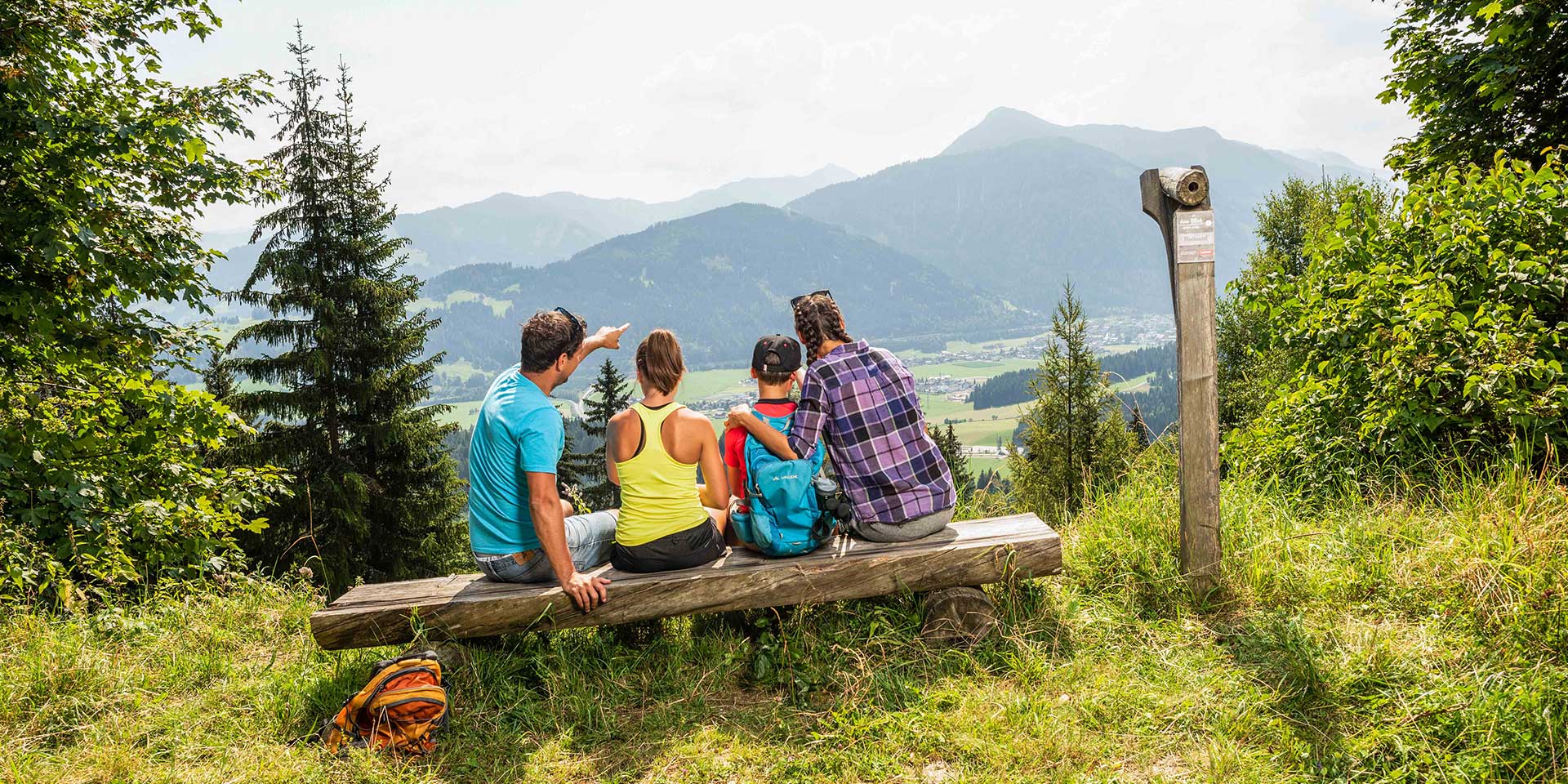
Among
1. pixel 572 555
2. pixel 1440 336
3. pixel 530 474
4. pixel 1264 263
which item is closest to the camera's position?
pixel 530 474

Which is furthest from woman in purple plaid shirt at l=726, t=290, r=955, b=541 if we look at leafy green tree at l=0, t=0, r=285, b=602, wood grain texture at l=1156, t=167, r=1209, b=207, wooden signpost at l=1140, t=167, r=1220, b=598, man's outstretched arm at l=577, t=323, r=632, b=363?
leafy green tree at l=0, t=0, r=285, b=602

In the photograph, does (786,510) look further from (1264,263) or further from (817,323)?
(1264,263)

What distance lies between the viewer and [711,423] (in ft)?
12.9

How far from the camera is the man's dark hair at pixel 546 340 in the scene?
3.74 m

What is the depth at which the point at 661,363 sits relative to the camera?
12.5 ft

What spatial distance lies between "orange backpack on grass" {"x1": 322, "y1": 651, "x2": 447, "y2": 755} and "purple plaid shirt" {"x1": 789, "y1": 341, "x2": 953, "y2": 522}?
1.94 meters

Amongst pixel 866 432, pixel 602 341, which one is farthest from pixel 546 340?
pixel 866 432

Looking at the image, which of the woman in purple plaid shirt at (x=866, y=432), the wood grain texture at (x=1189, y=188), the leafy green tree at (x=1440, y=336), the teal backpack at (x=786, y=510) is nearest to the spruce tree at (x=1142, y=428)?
the leafy green tree at (x=1440, y=336)

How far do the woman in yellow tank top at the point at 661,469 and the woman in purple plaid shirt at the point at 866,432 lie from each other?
0.29m

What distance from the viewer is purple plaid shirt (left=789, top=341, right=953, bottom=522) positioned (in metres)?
4.01

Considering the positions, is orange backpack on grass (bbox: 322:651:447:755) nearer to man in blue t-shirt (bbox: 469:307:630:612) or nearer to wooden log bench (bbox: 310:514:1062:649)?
wooden log bench (bbox: 310:514:1062:649)

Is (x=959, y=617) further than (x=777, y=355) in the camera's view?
No

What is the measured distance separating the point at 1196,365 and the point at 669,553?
8.91 ft

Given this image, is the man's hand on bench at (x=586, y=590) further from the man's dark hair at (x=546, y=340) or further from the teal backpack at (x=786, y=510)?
the man's dark hair at (x=546, y=340)
